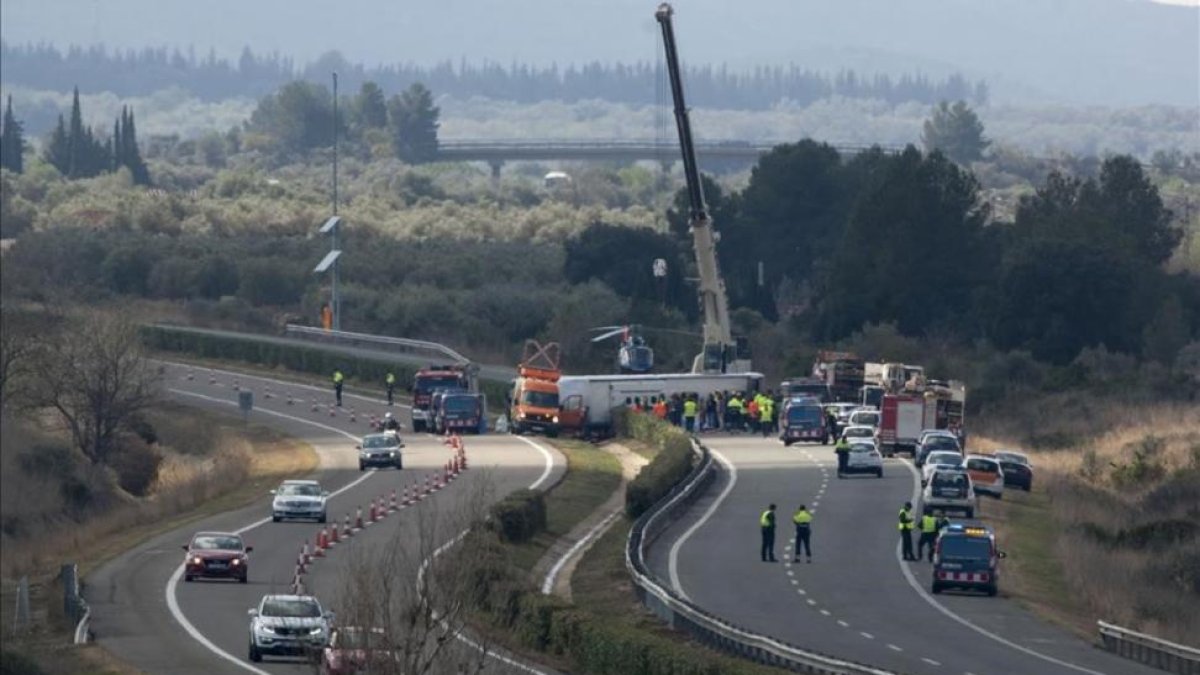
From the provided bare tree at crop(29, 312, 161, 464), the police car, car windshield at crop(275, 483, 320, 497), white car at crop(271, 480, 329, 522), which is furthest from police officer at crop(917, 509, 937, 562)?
bare tree at crop(29, 312, 161, 464)

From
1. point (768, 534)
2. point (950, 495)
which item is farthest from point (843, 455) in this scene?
point (768, 534)

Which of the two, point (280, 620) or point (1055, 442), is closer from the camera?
point (280, 620)

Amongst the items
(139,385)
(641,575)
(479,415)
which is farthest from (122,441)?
(641,575)

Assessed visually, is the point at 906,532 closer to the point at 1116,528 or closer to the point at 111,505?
the point at 1116,528

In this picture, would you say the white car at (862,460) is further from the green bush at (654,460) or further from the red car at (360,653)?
the red car at (360,653)

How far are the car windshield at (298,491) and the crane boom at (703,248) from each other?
27414mm

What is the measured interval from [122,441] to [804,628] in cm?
4462

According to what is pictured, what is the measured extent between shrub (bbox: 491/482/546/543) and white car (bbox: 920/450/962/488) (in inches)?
411

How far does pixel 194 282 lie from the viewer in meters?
134

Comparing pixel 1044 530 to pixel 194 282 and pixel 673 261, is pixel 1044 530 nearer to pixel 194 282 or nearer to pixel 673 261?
pixel 673 261

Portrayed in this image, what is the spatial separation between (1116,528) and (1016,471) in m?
8.24

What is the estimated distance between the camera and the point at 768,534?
168ft

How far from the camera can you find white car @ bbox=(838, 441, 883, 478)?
67438 mm

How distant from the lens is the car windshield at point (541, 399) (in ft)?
270
